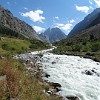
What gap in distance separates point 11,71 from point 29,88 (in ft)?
6.68

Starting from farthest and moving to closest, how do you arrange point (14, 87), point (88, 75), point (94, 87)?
1. point (88, 75)
2. point (94, 87)
3. point (14, 87)

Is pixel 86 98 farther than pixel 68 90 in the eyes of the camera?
No

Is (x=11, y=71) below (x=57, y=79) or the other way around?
the other way around

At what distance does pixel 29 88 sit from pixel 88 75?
12726mm

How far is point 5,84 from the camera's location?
34.2 feet

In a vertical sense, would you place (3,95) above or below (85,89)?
above

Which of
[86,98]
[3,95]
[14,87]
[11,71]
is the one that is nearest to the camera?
[3,95]

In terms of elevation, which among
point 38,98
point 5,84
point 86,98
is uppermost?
point 5,84

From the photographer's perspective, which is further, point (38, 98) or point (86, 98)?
point (86, 98)

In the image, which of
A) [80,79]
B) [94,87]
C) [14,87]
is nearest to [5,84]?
[14,87]

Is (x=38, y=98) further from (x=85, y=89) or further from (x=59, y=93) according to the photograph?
(x=85, y=89)

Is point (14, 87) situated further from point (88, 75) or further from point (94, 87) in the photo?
point (88, 75)

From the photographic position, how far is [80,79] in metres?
20.4

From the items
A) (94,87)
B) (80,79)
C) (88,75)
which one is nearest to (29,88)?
(94,87)
